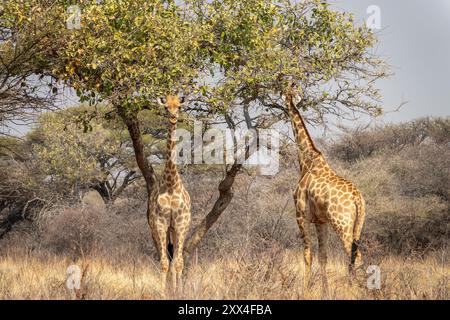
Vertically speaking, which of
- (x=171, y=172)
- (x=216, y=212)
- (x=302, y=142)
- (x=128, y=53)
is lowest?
(x=216, y=212)

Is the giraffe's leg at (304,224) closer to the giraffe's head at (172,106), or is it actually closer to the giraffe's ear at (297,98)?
the giraffe's ear at (297,98)

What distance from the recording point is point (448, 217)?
19984 mm

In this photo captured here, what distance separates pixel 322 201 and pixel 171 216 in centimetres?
246

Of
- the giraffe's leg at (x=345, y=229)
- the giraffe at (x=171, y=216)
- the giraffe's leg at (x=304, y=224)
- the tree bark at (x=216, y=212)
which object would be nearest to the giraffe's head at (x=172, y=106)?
the giraffe at (x=171, y=216)

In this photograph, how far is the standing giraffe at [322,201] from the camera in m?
10.2

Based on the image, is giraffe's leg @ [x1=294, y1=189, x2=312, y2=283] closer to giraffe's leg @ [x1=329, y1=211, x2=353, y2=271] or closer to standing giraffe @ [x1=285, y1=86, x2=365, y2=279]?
standing giraffe @ [x1=285, y1=86, x2=365, y2=279]

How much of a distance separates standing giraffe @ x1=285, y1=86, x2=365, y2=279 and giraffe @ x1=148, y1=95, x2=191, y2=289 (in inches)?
72.2

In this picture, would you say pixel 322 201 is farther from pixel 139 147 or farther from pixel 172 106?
pixel 139 147

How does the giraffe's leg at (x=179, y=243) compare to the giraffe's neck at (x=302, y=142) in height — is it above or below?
below

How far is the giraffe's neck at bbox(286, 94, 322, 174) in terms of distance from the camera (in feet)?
37.3

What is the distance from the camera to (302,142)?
37.9 ft

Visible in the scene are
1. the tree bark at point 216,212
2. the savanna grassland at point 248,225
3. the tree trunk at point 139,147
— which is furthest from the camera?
the tree bark at point 216,212

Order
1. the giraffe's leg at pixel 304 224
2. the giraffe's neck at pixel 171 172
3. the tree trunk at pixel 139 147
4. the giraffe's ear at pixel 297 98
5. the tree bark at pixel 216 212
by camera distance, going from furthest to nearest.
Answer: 1. the tree bark at pixel 216 212
2. the tree trunk at pixel 139 147
3. the giraffe's ear at pixel 297 98
4. the giraffe's neck at pixel 171 172
5. the giraffe's leg at pixel 304 224

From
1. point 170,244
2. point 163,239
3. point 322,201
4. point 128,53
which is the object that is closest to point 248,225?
point 170,244
